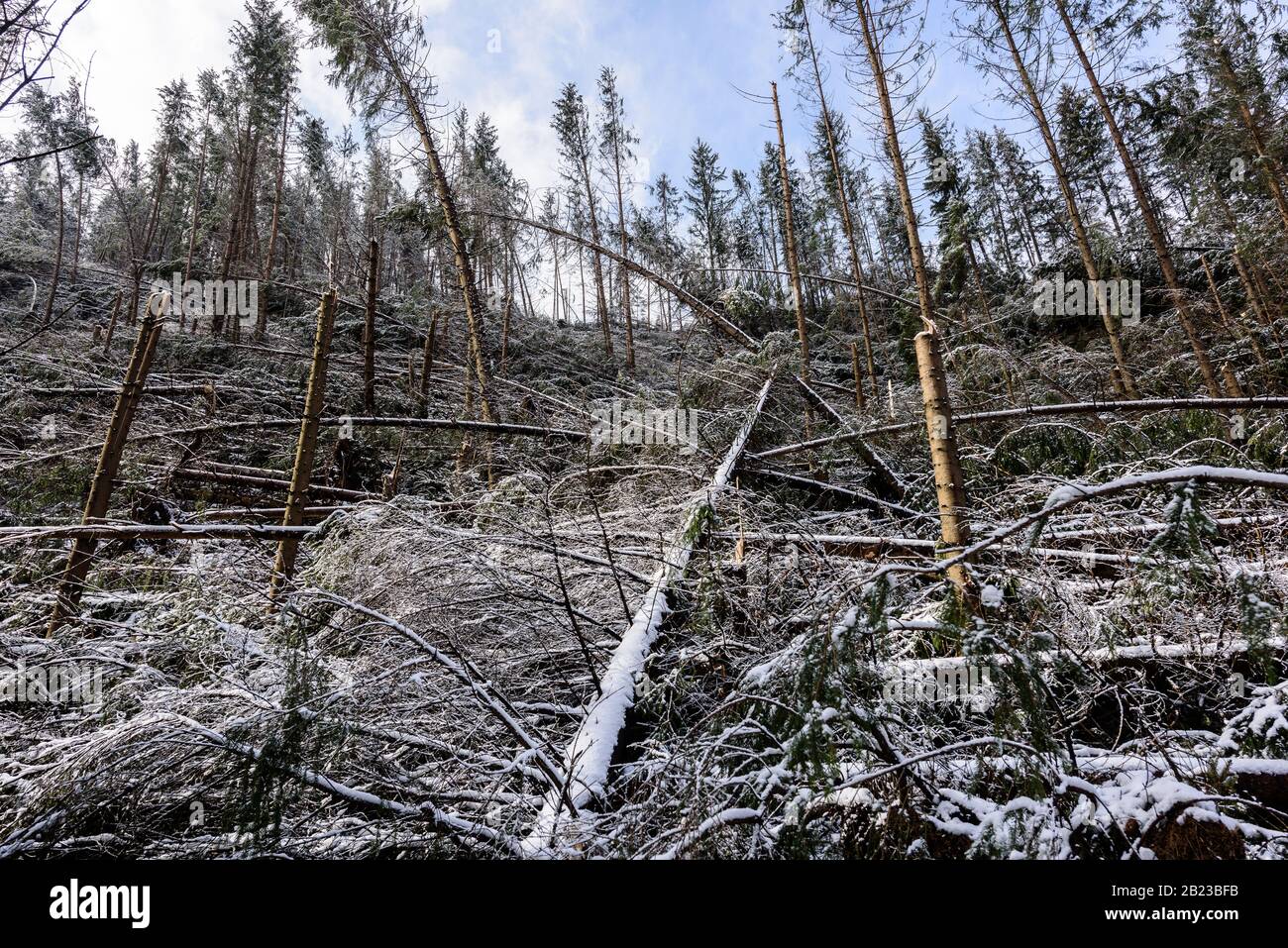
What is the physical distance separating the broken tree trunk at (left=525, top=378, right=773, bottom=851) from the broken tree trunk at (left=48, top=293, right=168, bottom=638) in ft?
11.0

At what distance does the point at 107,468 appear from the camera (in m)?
3.92

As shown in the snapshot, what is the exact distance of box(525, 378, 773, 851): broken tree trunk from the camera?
5.75ft

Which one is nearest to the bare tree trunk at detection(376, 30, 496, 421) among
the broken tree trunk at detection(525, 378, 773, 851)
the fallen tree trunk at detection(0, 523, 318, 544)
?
the fallen tree trunk at detection(0, 523, 318, 544)

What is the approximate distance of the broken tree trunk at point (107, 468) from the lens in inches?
135

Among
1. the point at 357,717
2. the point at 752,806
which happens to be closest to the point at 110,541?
the point at 357,717

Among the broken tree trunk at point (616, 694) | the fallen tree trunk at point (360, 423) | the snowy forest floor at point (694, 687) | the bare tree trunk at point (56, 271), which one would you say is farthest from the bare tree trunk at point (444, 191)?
the bare tree trunk at point (56, 271)

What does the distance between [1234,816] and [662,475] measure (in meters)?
3.25

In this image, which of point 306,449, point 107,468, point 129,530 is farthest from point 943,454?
point 107,468

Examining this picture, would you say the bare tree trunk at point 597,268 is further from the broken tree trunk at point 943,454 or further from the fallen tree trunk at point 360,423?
the broken tree trunk at point 943,454

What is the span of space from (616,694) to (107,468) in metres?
4.24

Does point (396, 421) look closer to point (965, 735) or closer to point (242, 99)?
point (965, 735)

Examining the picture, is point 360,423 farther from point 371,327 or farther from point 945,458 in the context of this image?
point 945,458

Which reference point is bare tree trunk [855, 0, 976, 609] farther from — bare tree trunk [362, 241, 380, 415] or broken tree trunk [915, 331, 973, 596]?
bare tree trunk [362, 241, 380, 415]

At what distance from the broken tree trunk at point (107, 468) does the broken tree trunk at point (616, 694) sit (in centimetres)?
335
